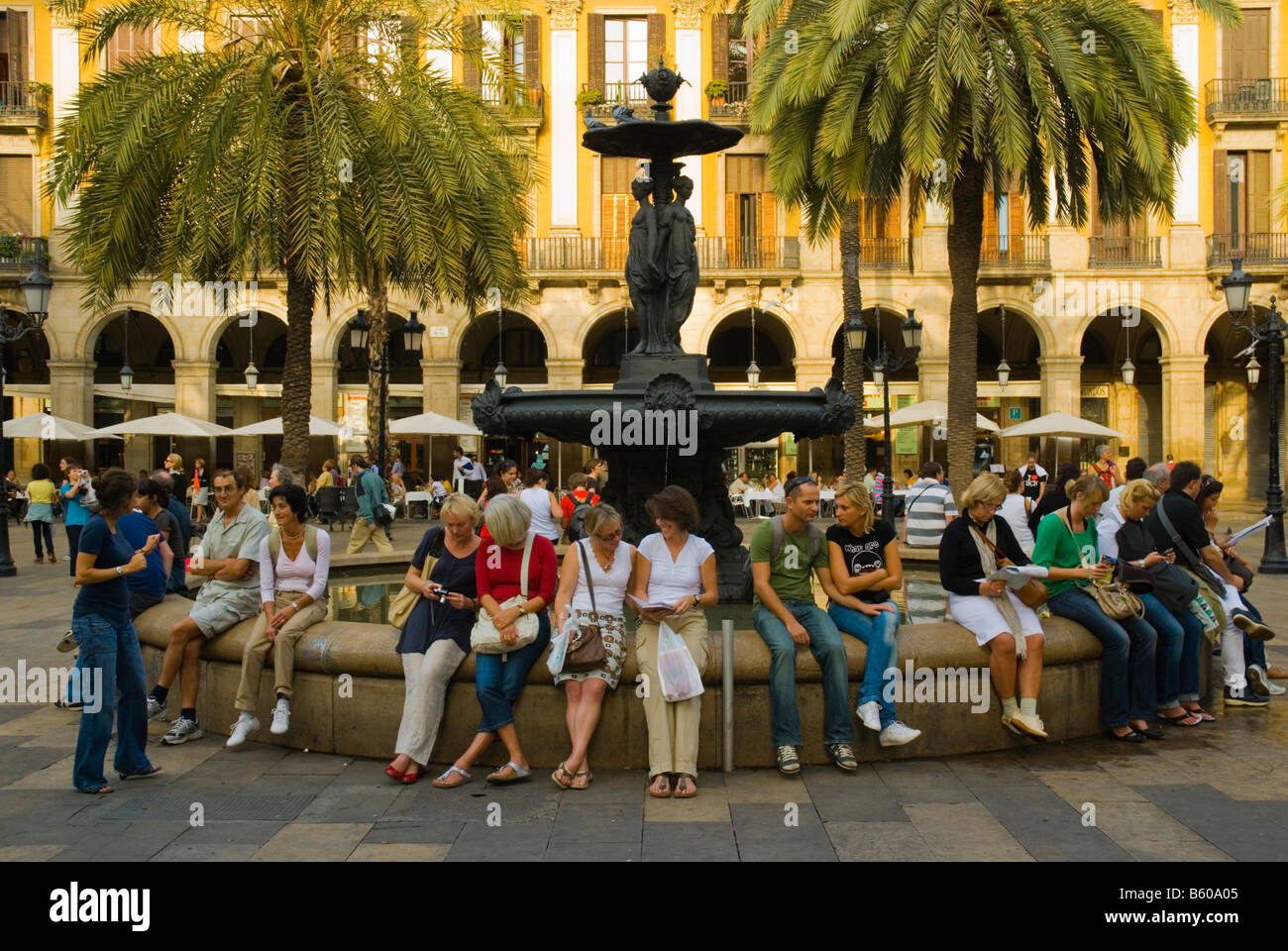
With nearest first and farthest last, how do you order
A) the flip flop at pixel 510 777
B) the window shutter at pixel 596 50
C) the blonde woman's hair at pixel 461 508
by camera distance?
the flip flop at pixel 510 777 → the blonde woman's hair at pixel 461 508 → the window shutter at pixel 596 50

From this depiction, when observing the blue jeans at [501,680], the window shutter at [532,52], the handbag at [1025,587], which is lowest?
the blue jeans at [501,680]

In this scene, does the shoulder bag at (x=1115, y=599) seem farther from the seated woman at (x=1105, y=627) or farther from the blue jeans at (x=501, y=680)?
the blue jeans at (x=501, y=680)

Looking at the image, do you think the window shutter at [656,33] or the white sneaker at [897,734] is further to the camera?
the window shutter at [656,33]

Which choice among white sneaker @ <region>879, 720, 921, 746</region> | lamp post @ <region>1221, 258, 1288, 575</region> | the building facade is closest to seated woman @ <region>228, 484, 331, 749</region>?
white sneaker @ <region>879, 720, 921, 746</region>

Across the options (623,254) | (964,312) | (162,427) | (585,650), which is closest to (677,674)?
(585,650)

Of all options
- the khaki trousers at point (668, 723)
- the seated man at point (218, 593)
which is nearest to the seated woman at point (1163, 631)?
the khaki trousers at point (668, 723)

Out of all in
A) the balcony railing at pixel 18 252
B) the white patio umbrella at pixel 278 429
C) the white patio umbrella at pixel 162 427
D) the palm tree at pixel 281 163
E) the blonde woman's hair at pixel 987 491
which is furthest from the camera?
the balcony railing at pixel 18 252

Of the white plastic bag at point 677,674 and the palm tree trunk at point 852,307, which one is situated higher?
the palm tree trunk at point 852,307

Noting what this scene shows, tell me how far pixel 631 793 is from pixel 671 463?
4.01 m

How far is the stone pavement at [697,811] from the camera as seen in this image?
4.88m

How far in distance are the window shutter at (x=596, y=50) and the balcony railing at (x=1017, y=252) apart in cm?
1092

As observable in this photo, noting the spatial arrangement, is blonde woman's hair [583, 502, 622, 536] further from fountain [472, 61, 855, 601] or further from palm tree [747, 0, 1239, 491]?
palm tree [747, 0, 1239, 491]

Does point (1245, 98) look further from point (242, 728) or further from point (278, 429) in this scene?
point (242, 728)

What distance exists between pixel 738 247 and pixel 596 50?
20.7 ft
